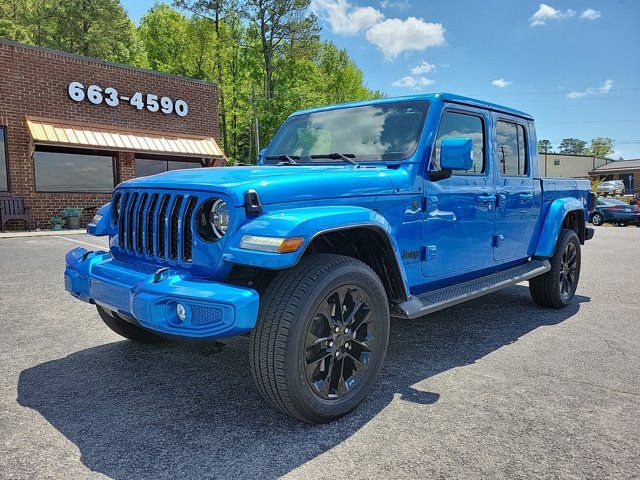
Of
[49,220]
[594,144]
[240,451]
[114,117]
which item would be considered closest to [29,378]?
[240,451]

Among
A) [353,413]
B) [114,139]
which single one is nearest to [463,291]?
[353,413]

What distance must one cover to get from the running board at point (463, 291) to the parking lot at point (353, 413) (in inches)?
18.5

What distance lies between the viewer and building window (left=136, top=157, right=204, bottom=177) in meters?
17.0

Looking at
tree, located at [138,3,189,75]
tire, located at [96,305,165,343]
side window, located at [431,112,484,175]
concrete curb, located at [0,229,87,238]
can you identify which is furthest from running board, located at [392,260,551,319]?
tree, located at [138,3,189,75]

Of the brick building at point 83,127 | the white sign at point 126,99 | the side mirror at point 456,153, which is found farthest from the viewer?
the white sign at point 126,99

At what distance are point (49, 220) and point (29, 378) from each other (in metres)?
13.1

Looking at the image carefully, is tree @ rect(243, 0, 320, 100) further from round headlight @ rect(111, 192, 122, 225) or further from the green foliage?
round headlight @ rect(111, 192, 122, 225)

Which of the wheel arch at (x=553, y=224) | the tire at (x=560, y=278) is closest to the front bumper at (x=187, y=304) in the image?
the wheel arch at (x=553, y=224)

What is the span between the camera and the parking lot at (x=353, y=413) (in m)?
2.25

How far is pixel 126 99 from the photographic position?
52.7ft

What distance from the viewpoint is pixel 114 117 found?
15898 millimetres

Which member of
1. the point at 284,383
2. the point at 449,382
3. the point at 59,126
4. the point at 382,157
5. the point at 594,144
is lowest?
the point at 449,382

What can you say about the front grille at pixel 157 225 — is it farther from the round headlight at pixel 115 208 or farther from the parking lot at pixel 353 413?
the parking lot at pixel 353 413

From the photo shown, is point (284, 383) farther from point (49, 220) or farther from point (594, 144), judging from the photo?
point (594, 144)
